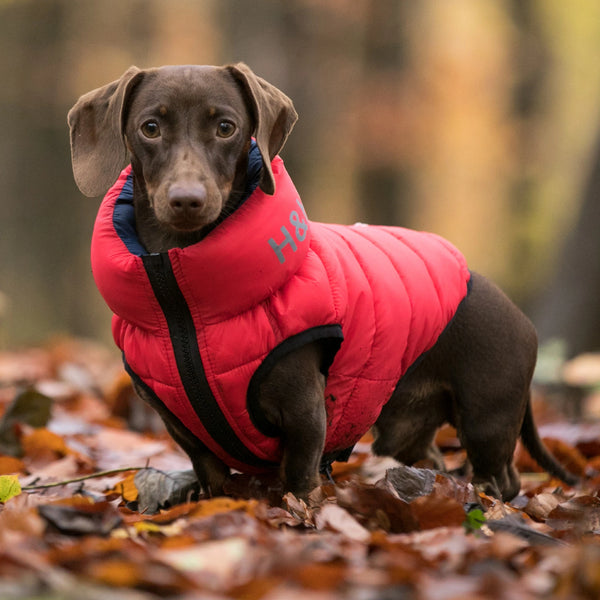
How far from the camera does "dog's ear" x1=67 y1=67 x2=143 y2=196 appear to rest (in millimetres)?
3064

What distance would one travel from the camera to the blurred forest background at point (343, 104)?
1394cm

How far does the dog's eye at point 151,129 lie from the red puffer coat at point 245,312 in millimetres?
251

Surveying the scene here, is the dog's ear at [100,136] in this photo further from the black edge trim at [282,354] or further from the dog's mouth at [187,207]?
the black edge trim at [282,354]

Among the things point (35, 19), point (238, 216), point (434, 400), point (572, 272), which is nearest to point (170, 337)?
point (238, 216)

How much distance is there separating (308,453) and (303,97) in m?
10.1

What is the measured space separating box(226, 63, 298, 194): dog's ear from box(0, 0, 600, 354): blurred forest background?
822cm

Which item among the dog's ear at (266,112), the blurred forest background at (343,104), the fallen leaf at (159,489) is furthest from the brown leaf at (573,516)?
the blurred forest background at (343,104)

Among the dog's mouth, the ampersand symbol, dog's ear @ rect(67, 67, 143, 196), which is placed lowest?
the ampersand symbol

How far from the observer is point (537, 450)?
396cm

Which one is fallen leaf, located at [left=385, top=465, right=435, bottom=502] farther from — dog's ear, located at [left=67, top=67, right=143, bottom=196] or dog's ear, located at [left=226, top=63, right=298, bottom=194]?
dog's ear, located at [left=67, top=67, right=143, bottom=196]

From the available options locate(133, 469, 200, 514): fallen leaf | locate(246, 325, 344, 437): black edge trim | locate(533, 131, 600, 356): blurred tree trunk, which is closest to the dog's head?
locate(246, 325, 344, 437): black edge trim

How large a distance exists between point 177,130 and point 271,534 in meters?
1.42

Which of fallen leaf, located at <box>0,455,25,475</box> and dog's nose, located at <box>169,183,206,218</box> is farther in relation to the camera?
fallen leaf, located at <box>0,455,25,475</box>

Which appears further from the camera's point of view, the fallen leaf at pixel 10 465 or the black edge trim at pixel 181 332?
the fallen leaf at pixel 10 465
